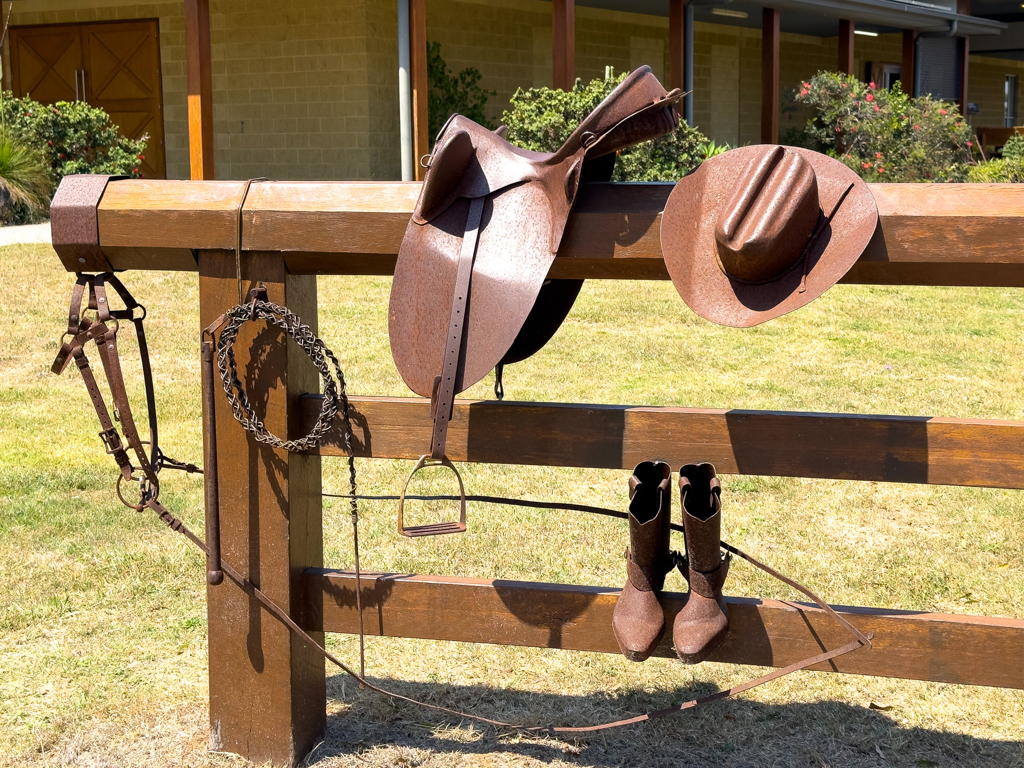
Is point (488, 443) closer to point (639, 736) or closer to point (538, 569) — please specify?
point (639, 736)

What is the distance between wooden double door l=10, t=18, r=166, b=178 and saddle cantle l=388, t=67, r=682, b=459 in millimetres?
12500

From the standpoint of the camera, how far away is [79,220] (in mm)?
2168

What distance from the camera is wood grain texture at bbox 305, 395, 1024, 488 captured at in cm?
197

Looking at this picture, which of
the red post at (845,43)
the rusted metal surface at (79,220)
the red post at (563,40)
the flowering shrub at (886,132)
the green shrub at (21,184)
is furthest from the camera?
the red post at (845,43)

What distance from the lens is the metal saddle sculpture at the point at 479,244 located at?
188 cm

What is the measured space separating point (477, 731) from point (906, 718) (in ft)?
3.38

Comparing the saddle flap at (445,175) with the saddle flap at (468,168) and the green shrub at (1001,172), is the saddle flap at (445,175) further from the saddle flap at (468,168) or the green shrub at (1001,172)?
the green shrub at (1001,172)

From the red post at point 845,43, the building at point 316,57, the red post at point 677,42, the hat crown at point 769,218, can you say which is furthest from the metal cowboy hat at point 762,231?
the red post at point 845,43

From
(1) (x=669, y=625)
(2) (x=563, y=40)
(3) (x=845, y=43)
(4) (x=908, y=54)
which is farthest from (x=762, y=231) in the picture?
(4) (x=908, y=54)

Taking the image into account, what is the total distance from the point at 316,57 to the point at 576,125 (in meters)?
4.06

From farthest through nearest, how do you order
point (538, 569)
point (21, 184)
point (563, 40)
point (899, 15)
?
1. point (899, 15)
2. point (563, 40)
3. point (21, 184)
4. point (538, 569)

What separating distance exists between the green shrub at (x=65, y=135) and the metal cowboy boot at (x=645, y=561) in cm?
946

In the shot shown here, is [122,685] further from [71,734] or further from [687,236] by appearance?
[687,236]

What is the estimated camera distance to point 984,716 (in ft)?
8.58
